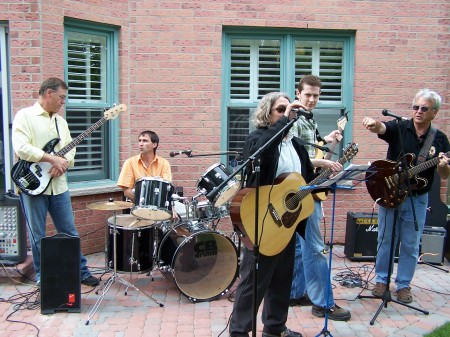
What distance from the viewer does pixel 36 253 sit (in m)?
5.16

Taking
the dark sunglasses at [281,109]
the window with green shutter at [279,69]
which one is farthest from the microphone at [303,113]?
the window with green shutter at [279,69]

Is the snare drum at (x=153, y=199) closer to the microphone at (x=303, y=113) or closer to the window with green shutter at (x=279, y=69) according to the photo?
the microphone at (x=303, y=113)

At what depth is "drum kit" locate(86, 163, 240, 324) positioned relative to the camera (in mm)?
4949

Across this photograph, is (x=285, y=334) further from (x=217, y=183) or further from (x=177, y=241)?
(x=217, y=183)

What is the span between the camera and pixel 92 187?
Answer: 21.2 feet

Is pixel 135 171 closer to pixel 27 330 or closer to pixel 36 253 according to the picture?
pixel 36 253

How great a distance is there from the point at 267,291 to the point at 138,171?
7.61 feet

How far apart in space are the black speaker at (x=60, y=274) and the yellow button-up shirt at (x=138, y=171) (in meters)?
1.19

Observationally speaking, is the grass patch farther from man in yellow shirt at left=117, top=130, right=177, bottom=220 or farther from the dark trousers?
man in yellow shirt at left=117, top=130, right=177, bottom=220

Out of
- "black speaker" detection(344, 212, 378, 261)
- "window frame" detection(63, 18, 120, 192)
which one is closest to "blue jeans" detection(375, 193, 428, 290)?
"black speaker" detection(344, 212, 378, 261)

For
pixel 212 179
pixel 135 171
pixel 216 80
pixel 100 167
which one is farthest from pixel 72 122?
pixel 212 179

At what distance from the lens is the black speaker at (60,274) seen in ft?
15.3

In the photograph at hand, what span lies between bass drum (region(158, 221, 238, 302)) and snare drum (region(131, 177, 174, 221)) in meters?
0.27

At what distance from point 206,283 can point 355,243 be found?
2.16 metres
